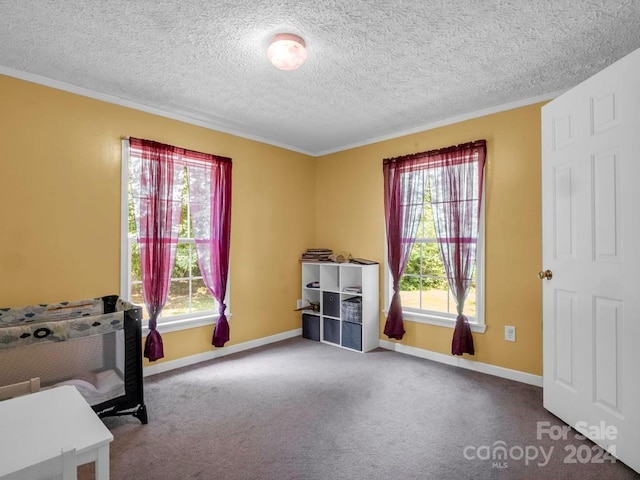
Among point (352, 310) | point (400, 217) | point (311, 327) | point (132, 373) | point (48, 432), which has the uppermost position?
point (400, 217)

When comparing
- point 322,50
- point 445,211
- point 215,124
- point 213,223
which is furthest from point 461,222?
point 215,124

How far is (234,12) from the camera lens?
191cm

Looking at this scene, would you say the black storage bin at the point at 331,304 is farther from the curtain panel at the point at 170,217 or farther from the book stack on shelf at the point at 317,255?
the curtain panel at the point at 170,217

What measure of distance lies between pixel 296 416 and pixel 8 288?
7.48 feet

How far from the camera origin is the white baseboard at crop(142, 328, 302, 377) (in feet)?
10.7

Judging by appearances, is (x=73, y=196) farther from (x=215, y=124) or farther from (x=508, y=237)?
(x=508, y=237)

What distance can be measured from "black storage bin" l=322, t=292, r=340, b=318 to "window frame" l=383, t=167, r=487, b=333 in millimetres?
562

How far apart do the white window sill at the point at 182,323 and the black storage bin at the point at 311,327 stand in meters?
1.21

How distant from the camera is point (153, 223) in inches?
124

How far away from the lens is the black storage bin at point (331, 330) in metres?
4.14

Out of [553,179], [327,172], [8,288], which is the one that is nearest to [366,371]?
[553,179]

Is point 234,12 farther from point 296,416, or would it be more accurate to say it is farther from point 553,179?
point 296,416

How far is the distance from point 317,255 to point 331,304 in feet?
2.26

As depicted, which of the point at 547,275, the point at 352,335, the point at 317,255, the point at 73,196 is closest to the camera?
the point at 547,275
